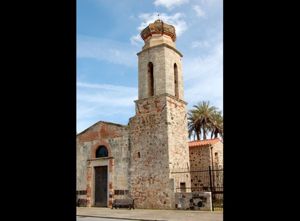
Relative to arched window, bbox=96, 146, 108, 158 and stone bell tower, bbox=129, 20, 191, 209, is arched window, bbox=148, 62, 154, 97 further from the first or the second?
arched window, bbox=96, 146, 108, 158

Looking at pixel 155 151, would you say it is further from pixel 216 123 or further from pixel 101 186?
pixel 216 123

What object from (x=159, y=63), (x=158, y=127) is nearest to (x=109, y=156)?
(x=158, y=127)

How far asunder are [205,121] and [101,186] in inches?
474

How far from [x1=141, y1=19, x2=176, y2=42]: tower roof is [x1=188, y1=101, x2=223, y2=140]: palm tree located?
9784 millimetres

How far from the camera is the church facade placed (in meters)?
17.8

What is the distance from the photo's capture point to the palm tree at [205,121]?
28312 mm

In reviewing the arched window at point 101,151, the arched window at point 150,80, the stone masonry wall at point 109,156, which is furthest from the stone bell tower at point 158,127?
the arched window at point 101,151

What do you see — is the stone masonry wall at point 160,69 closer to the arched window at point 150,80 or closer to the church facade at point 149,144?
the church facade at point 149,144
